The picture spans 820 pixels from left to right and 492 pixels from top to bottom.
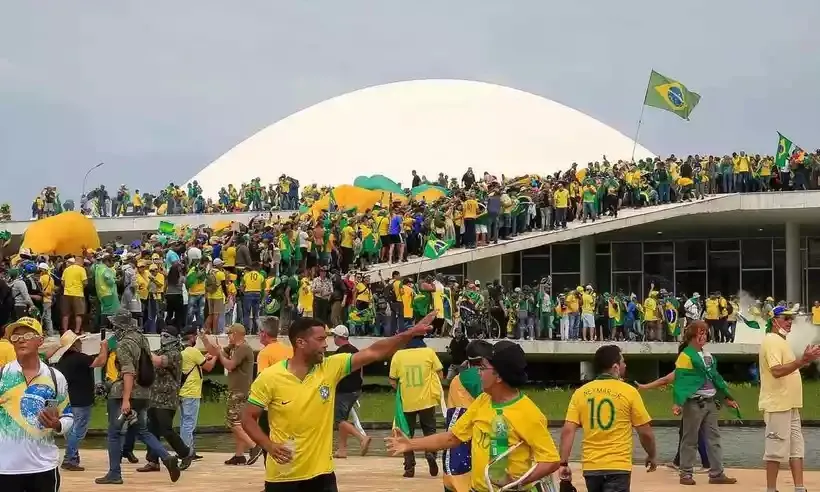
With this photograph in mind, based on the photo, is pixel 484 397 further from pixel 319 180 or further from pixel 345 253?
pixel 319 180

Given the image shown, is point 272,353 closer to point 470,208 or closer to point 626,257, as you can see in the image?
point 470,208

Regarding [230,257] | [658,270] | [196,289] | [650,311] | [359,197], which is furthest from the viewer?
[658,270]

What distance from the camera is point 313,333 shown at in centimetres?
733

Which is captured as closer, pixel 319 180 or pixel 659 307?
pixel 659 307

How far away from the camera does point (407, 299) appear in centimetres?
2605

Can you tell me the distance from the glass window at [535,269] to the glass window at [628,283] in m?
2.28

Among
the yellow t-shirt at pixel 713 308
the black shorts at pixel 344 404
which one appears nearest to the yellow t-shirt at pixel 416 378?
the black shorts at pixel 344 404

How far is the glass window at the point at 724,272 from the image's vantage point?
4378cm

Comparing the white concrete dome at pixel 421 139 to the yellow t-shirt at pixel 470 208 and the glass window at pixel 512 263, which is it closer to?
the glass window at pixel 512 263

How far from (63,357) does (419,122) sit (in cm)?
5629

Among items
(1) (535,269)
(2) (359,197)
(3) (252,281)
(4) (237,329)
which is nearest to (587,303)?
(3) (252,281)

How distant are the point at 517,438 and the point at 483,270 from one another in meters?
32.7

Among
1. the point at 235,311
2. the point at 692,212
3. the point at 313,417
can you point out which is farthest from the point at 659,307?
the point at 313,417

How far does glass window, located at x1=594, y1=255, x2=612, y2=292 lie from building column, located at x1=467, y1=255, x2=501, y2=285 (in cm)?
662
